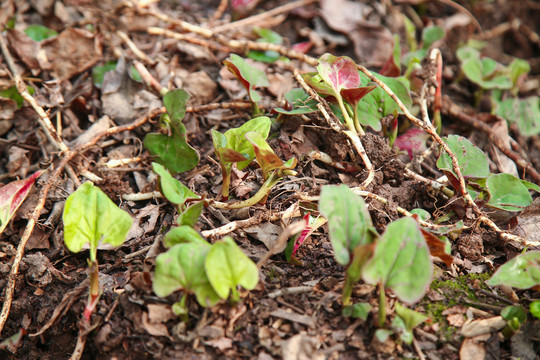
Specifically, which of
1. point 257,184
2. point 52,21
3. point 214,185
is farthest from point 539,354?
point 52,21

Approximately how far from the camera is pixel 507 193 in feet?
6.16

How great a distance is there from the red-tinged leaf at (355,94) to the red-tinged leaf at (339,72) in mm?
37

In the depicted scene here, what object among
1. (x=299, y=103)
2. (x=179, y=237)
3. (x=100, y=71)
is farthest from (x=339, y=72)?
(x=100, y=71)

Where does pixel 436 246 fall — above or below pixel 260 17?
below

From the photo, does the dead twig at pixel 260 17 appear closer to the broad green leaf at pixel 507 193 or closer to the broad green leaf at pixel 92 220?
the broad green leaf at pixel 92 220

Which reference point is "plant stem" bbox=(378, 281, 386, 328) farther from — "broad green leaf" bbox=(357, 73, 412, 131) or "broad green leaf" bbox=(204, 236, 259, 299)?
"broad green leaf" bbox=(357, 73, 412, 131)

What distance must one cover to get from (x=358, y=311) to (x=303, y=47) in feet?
5.88

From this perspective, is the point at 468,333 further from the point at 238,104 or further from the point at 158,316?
the point at 238,104

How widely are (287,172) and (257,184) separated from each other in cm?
25

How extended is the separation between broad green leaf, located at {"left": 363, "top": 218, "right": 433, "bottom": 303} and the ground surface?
0.21m

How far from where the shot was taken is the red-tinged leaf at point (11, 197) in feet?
6.04

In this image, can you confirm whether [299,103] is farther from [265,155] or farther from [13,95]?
[13,95]

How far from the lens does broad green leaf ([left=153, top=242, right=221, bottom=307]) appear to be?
1426 millimetres

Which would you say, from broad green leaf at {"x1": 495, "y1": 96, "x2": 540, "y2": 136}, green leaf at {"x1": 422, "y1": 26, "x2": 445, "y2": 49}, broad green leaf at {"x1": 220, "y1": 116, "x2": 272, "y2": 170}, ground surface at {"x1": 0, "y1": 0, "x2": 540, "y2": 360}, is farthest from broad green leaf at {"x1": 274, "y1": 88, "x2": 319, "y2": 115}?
broad green leaf at {"x1": 495, "y1": 96, "x2": 540, "y2": 136}
